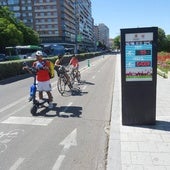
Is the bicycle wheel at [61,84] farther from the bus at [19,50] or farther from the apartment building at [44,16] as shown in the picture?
the apartment building at [44,16]

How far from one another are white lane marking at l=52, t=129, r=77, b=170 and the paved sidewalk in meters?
0.80

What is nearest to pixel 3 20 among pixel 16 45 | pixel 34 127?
pixel 16 45

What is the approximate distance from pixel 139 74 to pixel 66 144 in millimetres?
2300

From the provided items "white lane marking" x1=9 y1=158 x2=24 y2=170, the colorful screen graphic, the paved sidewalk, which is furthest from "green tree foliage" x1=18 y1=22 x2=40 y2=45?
"white lane marking" x1=9 y1=158 x2=24 y2=170

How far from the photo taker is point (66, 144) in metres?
6.18

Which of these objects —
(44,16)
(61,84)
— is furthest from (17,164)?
(44,16)

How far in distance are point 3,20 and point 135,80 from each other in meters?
58.0

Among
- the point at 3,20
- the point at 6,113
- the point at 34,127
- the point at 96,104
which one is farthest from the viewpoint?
the point at 3,20

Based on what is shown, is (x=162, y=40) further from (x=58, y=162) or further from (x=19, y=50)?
(x=58, y=162)

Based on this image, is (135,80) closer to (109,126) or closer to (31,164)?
(109,126)

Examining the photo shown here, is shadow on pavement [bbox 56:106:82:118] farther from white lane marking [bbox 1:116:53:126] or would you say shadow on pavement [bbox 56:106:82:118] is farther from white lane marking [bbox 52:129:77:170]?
white lane marking [bbox 52:129:77:170]

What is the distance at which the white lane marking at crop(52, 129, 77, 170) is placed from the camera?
517 centimetres

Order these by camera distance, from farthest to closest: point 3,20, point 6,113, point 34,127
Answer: point 3,20 → point 6,113 → point 34,127

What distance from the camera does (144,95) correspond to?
7.04m
